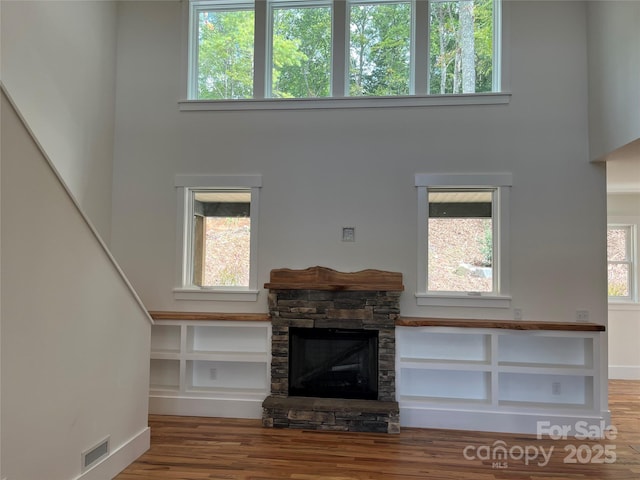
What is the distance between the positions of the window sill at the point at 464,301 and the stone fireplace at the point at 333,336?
326 mm

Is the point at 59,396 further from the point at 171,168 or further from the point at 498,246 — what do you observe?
the point at 498,246

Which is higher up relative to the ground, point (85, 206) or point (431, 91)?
point (431, 91)

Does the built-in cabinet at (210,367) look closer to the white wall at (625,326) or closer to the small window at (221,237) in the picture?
the small window at (221,237)

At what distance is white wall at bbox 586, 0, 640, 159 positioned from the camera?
3.11 m

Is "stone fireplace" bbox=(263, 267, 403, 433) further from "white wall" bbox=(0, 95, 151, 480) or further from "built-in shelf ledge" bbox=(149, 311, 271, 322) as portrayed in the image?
"white wall" bbox=(0, 95, 151, 480)

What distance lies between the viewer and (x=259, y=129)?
165 inches

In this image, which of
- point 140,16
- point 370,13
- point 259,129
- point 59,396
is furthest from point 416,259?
point 140,16

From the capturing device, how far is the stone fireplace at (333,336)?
378cm

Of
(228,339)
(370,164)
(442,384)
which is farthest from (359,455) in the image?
(370,164)

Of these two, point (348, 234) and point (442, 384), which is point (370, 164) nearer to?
point (348, 234)

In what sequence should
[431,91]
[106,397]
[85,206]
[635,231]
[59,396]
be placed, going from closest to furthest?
[59,396]
[106,397]
[85,206]
[431,91]
[635,231]

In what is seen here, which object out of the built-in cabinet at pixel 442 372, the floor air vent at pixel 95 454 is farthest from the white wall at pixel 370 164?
the floor air vent at pixel 95 454

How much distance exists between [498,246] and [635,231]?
9.33ft

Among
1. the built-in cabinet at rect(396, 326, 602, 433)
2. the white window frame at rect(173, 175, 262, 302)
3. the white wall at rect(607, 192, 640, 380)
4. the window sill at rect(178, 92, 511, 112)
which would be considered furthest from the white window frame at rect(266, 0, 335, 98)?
the white wall at rect(607, 192, 640, 380)
